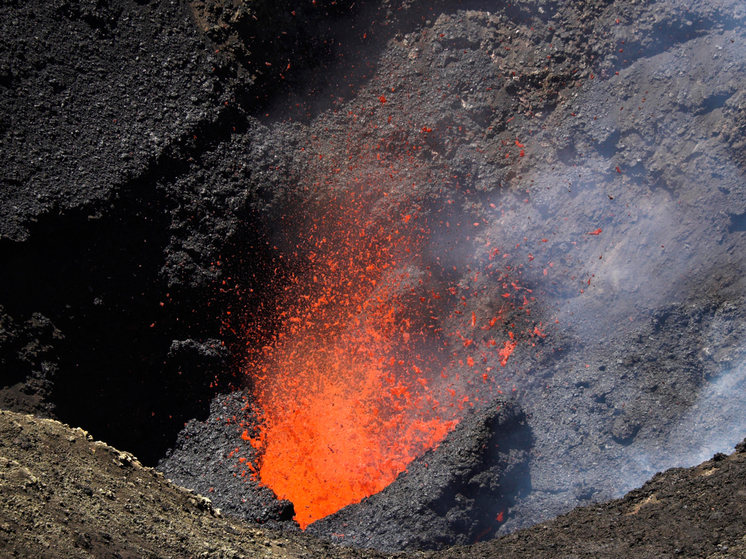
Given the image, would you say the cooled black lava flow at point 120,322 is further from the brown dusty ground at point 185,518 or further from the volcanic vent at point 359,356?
the brown dusty ground at point 185,518

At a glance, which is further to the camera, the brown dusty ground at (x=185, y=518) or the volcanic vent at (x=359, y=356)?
the volcanic vent at (x=359, y=356)

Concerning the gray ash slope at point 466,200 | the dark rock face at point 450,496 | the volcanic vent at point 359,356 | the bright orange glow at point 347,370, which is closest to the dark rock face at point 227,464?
A: the volcanic vent at point 359,356

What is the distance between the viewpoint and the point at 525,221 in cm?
794

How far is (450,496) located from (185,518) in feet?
11.1

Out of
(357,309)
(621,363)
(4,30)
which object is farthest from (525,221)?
(4,30)

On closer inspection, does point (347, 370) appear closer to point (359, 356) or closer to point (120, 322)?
point (359, 356)

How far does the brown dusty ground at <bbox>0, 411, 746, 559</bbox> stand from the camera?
4020mm

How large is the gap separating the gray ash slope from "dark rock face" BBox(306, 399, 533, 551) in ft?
1.26

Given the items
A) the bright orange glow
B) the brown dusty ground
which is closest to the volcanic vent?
the bright orange glow

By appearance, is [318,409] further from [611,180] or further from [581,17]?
[581,17]

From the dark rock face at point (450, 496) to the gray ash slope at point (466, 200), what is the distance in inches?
15.1

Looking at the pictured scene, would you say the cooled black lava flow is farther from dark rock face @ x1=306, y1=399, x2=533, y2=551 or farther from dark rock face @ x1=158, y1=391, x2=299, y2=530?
dark rock face @ x1=306, y1=399, x2=533, y2=551

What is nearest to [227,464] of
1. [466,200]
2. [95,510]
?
[95,510]

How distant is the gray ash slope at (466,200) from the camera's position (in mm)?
6750
